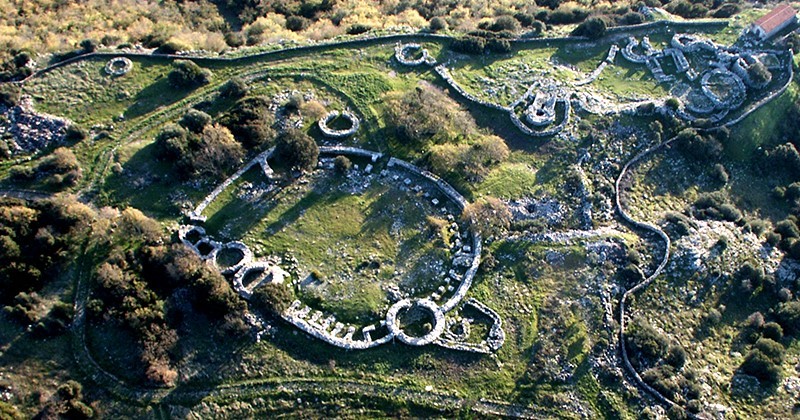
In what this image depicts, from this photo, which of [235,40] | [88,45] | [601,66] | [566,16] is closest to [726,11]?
[566,16]

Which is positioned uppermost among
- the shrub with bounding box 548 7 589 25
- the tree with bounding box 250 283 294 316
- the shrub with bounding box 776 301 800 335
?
the shrub with bounding box 548 7 589 25

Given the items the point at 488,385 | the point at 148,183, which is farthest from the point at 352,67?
the point at 488,385

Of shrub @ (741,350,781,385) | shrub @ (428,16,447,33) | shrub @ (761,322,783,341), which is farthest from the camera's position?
shrub @ (428,16,447,33)

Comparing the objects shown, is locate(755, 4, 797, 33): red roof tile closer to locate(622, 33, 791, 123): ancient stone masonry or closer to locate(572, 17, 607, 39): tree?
locate(622, 33, 791, 123): ancient stone masonry

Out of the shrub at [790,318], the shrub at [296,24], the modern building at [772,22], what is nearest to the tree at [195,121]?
the shrub at [296,24]

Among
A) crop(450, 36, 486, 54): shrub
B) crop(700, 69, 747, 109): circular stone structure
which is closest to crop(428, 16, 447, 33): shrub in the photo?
crop(450, 36, 486, 54): shrub

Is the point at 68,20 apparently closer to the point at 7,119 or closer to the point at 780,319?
the point at 7,119

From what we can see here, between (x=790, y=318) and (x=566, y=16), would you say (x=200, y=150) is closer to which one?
(x=566, y=16)
